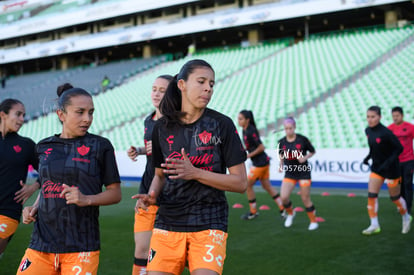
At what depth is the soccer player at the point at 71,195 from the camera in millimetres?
2854

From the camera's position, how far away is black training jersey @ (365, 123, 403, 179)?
707 centimetres

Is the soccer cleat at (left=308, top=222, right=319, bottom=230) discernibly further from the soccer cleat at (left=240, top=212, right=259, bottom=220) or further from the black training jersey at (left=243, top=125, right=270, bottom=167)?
the black training jersey at (left=243, top=125, right=270, bottom=167)

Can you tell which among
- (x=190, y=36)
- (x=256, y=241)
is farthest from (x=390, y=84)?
(x=190, y=36)

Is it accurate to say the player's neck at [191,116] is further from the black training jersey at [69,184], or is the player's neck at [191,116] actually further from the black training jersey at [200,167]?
the black training jersey at [69,184]

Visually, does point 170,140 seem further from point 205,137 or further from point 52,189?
point 52,189

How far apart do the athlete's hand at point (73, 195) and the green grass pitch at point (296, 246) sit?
9.89 ft

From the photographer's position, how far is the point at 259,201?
11586mm

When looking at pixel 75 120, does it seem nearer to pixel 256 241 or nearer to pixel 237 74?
pixel 256 241

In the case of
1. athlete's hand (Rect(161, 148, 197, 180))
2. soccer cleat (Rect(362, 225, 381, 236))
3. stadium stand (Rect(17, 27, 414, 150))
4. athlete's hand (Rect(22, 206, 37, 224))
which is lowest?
soccer cleat (Rect(362, 225, 381, 236))

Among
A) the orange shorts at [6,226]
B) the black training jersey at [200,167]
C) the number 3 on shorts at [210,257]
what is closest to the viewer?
the number 3 on shorts at [210,257]

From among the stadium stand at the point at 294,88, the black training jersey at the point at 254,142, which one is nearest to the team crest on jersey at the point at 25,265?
the black training jersey at the point at 254,142

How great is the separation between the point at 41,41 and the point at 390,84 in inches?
1743

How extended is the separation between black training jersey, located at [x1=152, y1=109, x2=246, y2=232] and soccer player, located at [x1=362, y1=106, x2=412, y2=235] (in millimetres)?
4951

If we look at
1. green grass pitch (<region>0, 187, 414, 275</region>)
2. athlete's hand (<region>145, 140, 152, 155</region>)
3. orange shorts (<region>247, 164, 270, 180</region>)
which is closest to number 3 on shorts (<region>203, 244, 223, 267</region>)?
athlete's hand (<region>145, 140, 152, 155</region>)
